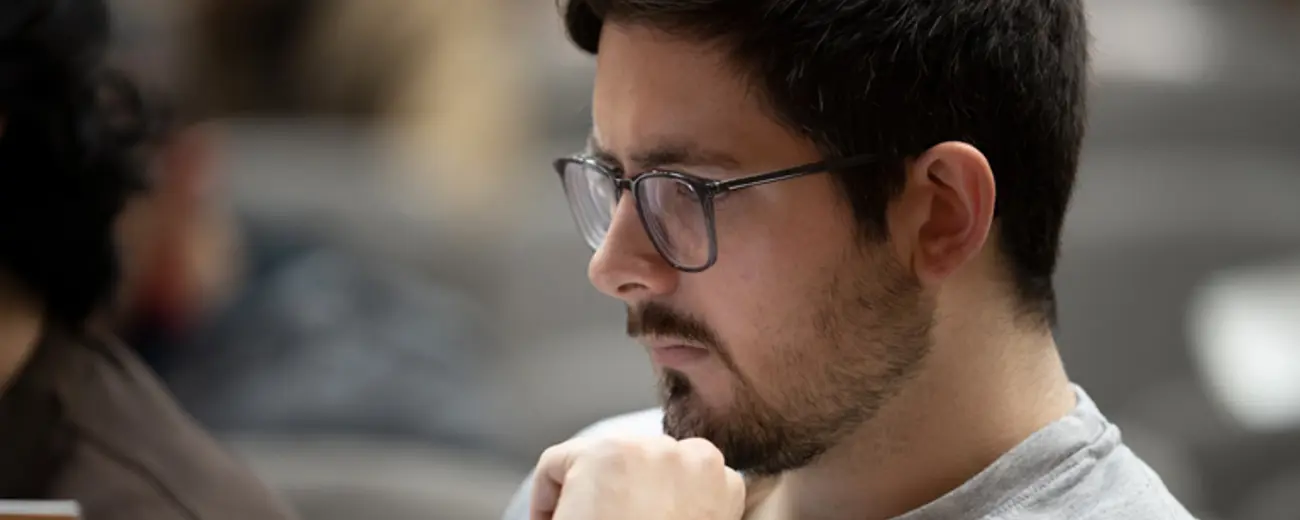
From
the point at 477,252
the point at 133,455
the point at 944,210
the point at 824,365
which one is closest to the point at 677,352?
the point at 824,365

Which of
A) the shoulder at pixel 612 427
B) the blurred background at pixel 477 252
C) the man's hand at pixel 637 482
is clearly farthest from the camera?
the blurred background at pixel 477 252

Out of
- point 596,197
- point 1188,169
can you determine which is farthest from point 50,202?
point 1188,169

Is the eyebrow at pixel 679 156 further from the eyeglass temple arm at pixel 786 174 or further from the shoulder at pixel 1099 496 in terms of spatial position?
the shoulder at pixel 1099 496

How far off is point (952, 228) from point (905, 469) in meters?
0.18

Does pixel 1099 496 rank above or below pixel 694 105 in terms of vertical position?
below

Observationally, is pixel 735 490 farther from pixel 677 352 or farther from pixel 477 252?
pixel 477 252

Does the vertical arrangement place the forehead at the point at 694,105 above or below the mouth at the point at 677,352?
above

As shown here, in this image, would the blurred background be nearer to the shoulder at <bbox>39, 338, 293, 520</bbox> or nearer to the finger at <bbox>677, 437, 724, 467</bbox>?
the shoulder at <bbox>39, 338, 293, 520</bbox>

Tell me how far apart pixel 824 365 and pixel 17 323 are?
66cm

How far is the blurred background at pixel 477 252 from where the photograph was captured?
1540 millimetres

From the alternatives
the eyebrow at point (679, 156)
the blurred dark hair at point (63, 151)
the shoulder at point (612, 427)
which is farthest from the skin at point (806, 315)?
the blurred dark hair at point (63, 151)

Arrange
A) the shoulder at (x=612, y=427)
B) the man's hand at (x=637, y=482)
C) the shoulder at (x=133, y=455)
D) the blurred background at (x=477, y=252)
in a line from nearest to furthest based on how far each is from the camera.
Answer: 1. the man's hand at (x=637, y=482)
2. the shoulder at (x=133, y=455)
3. the shoulder at (x=612, y=427)
4. the blurred background at (x=477, y=252)

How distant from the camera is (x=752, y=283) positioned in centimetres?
106

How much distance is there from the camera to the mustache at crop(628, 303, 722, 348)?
42.5 inches
